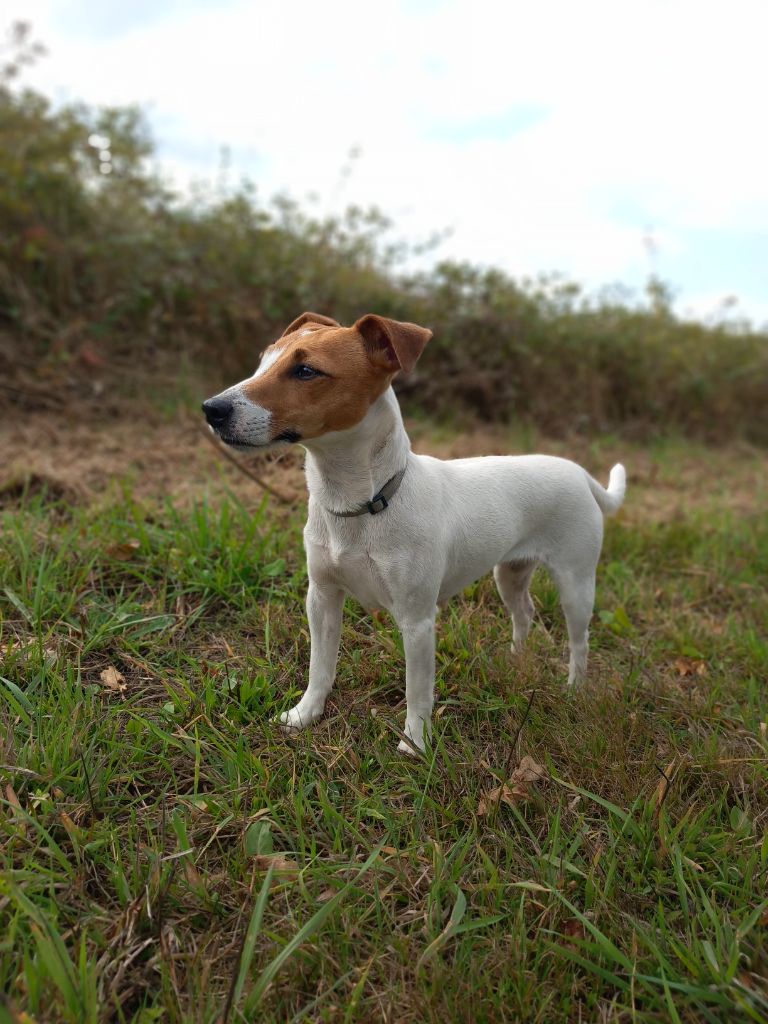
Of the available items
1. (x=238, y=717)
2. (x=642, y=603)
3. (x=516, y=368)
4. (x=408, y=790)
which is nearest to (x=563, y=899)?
(x=408, y=790)

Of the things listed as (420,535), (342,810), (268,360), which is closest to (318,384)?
(268,360)

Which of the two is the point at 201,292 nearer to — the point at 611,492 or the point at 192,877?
the point at 611,492

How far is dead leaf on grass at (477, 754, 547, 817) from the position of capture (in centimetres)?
263

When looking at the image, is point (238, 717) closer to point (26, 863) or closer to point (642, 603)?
point (26, 863)

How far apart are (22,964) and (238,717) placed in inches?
45.0

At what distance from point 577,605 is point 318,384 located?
1658 mm

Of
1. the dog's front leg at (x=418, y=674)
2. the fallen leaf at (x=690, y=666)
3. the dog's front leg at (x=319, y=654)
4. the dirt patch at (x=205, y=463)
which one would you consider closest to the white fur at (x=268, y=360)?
the dog's front leg at (x=319, y=654)

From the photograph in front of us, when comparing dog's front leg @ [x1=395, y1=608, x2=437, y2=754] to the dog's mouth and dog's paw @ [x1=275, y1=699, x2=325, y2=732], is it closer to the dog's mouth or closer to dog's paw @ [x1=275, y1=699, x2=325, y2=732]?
dog's paw @ [x1=275, y1=699, x2=325, y2=732]

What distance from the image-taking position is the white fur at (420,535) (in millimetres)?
2684

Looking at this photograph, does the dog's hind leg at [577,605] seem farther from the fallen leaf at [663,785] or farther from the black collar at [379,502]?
the black collar at [379,502]

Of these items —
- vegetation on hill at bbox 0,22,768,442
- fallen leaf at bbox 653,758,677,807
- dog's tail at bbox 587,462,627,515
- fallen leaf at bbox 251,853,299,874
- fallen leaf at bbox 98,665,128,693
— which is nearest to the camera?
fallen leaf at bbox 251,853,299,874

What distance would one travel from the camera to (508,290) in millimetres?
8898

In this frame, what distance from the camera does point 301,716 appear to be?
3.01 meters

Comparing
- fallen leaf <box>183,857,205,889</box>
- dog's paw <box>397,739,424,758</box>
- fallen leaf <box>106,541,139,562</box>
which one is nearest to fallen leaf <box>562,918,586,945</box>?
dog's paw <box>397,739,424,758</box>
